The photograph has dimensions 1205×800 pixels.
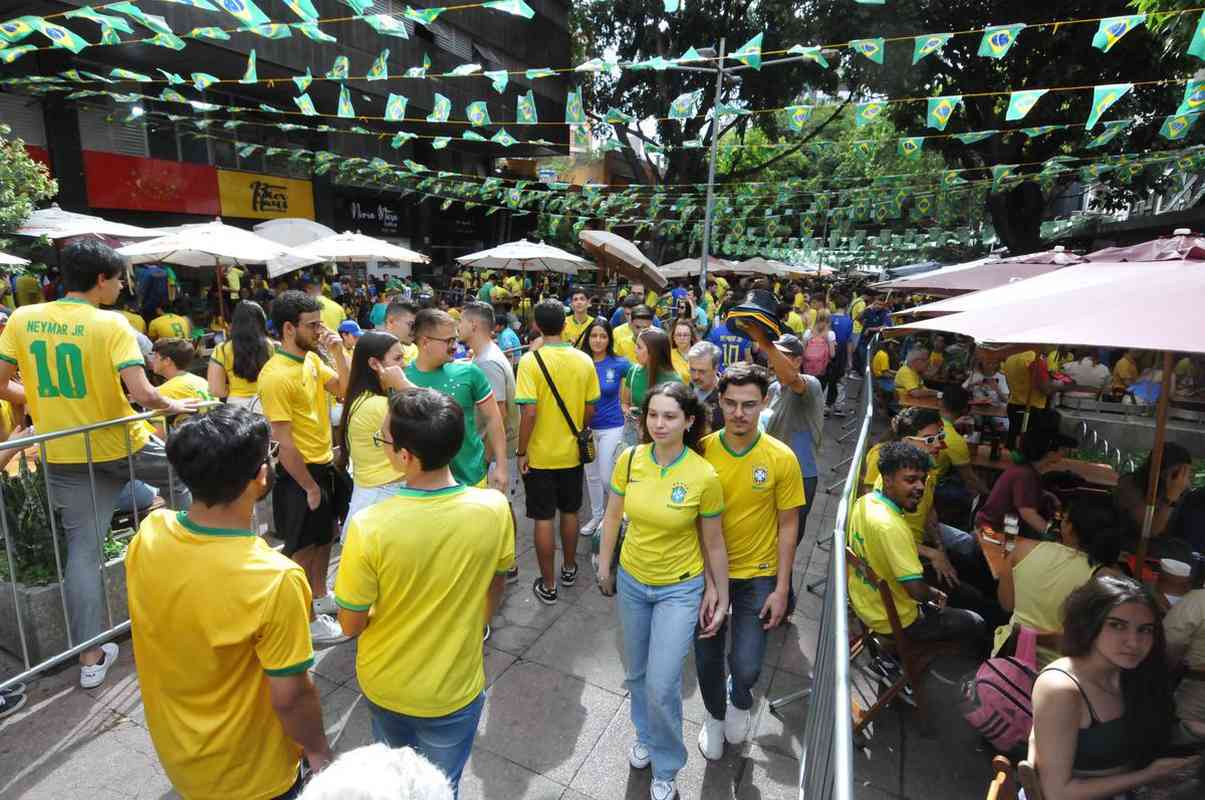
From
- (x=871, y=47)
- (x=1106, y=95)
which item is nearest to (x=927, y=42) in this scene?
(x=871, y=47)

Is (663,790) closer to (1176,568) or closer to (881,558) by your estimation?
(881,558)

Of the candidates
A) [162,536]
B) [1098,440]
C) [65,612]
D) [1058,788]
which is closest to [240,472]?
[162,536]

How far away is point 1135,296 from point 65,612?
5.40 meters

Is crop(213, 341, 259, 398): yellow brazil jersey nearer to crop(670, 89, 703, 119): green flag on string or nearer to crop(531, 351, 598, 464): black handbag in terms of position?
crop(531, 351, 598, 464): black handbag

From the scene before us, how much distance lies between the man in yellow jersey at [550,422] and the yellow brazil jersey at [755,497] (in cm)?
153

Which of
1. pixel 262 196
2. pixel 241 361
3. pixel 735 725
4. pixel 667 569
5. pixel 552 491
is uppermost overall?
pixel 262 196

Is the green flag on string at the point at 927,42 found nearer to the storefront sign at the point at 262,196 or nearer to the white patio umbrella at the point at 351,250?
the white patio umbrella at the point at 351,250

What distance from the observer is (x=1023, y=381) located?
7.51 m

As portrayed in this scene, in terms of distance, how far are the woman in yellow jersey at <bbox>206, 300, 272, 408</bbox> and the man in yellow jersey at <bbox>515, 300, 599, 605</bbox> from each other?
1998mm

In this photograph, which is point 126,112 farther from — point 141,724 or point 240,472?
point 240,472

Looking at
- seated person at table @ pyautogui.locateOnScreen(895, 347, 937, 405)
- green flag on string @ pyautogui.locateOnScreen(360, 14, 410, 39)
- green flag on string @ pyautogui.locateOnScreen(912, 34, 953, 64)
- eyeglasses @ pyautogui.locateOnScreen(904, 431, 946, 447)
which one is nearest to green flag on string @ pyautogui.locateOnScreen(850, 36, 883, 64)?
green flag on string @ pyautogui.locateOnScreen(912, 34, 953, 64)

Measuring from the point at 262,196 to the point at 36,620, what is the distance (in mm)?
18139

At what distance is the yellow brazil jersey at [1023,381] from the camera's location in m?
7.48

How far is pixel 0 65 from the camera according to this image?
12484 mm
